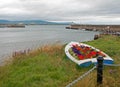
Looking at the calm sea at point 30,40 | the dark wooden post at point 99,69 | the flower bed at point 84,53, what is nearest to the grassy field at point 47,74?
the dark wooden post at point 99,69

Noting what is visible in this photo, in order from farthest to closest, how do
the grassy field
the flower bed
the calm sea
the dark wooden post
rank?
the calm sea → the flower bed → the grassy field → the dark wooden post

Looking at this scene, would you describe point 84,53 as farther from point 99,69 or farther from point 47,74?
point 99,69

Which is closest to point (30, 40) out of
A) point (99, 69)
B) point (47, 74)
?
point (47, 74)

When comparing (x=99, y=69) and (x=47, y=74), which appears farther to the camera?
(x=47, y=74)

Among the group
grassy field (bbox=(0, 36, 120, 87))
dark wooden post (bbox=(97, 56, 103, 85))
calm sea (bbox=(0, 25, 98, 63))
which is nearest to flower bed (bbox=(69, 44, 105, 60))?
grassy field (bbox=(0, 36, 120, 87))

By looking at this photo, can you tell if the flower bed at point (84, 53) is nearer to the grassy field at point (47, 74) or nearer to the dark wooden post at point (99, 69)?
the grassy field at point (47, 74)

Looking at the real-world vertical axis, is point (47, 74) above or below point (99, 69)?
below

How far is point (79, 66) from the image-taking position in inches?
434

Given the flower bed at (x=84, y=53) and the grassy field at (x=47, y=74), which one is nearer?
the grassy field at (x=47, y=74)

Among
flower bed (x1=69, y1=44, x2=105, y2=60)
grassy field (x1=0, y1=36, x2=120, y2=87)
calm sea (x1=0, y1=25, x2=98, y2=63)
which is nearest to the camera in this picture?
grassy field (x1=0, y1=36, x2=120, y2=87)

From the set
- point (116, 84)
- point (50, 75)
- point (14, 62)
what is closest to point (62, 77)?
point (50, 75)

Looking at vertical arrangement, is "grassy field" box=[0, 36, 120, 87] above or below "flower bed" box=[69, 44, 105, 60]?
below

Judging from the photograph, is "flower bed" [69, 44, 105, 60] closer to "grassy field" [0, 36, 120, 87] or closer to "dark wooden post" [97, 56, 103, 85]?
"grassy field" [0, 36, 120, 87]

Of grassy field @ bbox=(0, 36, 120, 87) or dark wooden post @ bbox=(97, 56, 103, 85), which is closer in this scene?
dark wooden post @ bbox=(97, 56, 103, 85)
